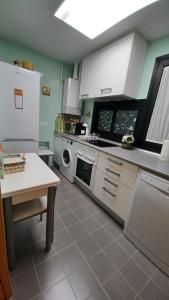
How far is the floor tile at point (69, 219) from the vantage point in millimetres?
1609

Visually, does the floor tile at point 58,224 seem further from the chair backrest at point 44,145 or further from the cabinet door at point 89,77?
the cabinet door at point 89,77

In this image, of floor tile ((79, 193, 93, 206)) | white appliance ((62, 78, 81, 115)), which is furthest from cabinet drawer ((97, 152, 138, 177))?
white appliance ((62, 78, 81, 115))

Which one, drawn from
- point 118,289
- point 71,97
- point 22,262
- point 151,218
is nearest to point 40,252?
point 22,262

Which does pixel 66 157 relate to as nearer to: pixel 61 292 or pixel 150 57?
pixel 61 292

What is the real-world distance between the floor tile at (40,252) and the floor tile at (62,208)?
1.59 ft

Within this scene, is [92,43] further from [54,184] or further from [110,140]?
[54,184]

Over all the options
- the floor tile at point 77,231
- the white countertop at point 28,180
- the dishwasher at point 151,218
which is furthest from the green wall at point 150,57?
the floor tile at point 77,231

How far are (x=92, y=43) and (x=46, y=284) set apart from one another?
2.87 m

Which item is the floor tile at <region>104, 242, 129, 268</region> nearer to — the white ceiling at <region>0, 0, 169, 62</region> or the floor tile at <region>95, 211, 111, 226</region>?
the floor tile at <region>95, 211, 111, 226</region>

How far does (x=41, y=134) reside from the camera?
2.97 metres

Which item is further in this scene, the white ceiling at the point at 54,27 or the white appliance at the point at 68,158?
the white appliance at the point at 68,158

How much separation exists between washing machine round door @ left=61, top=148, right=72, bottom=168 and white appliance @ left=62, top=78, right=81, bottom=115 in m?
0.87

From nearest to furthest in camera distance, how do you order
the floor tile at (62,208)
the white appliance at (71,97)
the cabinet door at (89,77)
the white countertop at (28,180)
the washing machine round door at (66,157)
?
the white countertop at (28,180)
the floor tile at (62,208)
the cabinet door at (89,77)
the washing machine round door at (66,157)
the white appliance at (71,97)

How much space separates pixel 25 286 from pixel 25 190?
0.73m
